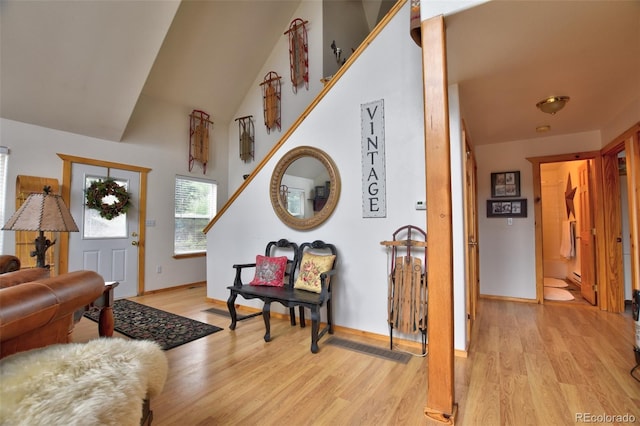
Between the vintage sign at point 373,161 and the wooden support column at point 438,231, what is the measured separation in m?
Answer: 1.14

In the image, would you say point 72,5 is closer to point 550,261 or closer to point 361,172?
point 361,172

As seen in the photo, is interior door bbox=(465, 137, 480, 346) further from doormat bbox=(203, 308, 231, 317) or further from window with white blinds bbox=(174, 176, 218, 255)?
window with white blinds bbox=(174, 176, 218, 255)

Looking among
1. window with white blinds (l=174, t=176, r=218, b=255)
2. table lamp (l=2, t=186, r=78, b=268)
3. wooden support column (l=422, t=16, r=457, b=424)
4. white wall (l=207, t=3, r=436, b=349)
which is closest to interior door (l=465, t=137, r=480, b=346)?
white wall (l=207, t=3, r=436, b=349)

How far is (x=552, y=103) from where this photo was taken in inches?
113

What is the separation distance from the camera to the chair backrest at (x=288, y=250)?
128 inches

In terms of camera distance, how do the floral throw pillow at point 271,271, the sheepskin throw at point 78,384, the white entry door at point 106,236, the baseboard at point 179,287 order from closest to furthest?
1. the sheepskin throw at point 78,384
2. the floral throw pillow at point 271,271
3. the white entry door at point 106,236
4. the baseboard at point 179,287

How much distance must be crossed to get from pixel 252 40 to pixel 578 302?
254 inches

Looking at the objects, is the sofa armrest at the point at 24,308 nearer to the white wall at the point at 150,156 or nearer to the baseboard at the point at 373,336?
the baseboard at the point at 373,336

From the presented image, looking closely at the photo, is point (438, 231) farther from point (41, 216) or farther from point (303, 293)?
point (41, 216)

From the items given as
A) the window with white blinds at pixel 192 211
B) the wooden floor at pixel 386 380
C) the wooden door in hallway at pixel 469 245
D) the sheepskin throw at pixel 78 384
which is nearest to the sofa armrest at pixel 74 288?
the sheepskin throw at pixel 78 384

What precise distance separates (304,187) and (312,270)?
3.08 feet

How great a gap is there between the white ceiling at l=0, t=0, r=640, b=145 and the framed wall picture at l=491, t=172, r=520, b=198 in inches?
20.9

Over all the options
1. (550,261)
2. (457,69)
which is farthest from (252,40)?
(550,261)

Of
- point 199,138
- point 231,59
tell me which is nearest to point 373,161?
point 231,59
